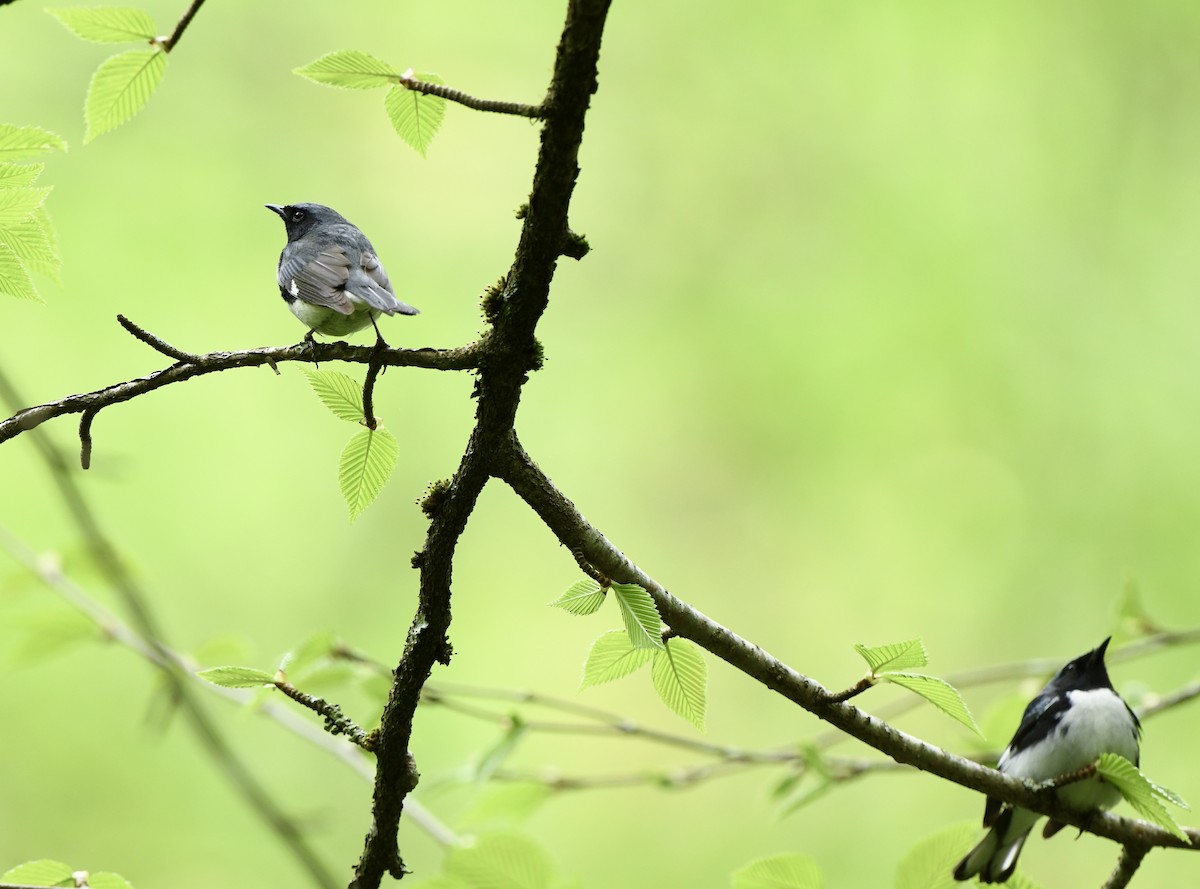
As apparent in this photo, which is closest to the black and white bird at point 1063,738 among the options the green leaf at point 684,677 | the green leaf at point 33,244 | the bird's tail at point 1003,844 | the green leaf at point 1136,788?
the bird's tail at point 1003,844

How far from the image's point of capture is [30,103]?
4375 mm

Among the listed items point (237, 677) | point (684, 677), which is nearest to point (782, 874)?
point (684, 677)

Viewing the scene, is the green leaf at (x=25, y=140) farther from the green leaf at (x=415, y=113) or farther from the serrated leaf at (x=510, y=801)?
the serrated leaf at (x=510, y=801)

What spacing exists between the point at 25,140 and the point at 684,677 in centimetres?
87

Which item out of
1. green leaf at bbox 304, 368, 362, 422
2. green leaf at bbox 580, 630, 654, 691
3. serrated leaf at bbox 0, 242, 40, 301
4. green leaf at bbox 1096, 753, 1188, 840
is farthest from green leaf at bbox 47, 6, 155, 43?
green leaf at bbox 1096, 753, 1188, 840

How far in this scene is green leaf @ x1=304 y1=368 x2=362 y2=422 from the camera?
3.58 ft

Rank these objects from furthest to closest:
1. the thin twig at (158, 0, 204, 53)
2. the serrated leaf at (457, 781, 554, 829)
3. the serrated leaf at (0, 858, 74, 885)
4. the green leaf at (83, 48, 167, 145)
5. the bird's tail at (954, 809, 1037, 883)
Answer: the bird's tail at (954, 809, 1037, 883) → the serrated leaf at (457, 781, 554, 829) → the serrated leaf at (0, 858, 74, 885) → the green leaf at (83, 48, 167, 145) → the thin twig at (158, 0, 204, 53)

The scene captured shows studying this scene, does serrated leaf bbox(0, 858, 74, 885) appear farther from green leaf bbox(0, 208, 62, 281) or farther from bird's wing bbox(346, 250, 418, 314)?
bird's wing bbox(346, 250, 418, 314)

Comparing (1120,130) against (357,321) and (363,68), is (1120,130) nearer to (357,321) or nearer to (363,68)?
(357,321)

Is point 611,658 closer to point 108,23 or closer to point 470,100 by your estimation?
point 470,100

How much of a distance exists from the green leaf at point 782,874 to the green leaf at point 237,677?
0.62 meters

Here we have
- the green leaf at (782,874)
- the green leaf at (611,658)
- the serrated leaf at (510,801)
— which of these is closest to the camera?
the green leaf at (611,658)

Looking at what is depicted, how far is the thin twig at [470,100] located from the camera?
87 centimetres

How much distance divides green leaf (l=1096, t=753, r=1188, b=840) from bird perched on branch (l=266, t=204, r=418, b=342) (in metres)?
1.04
